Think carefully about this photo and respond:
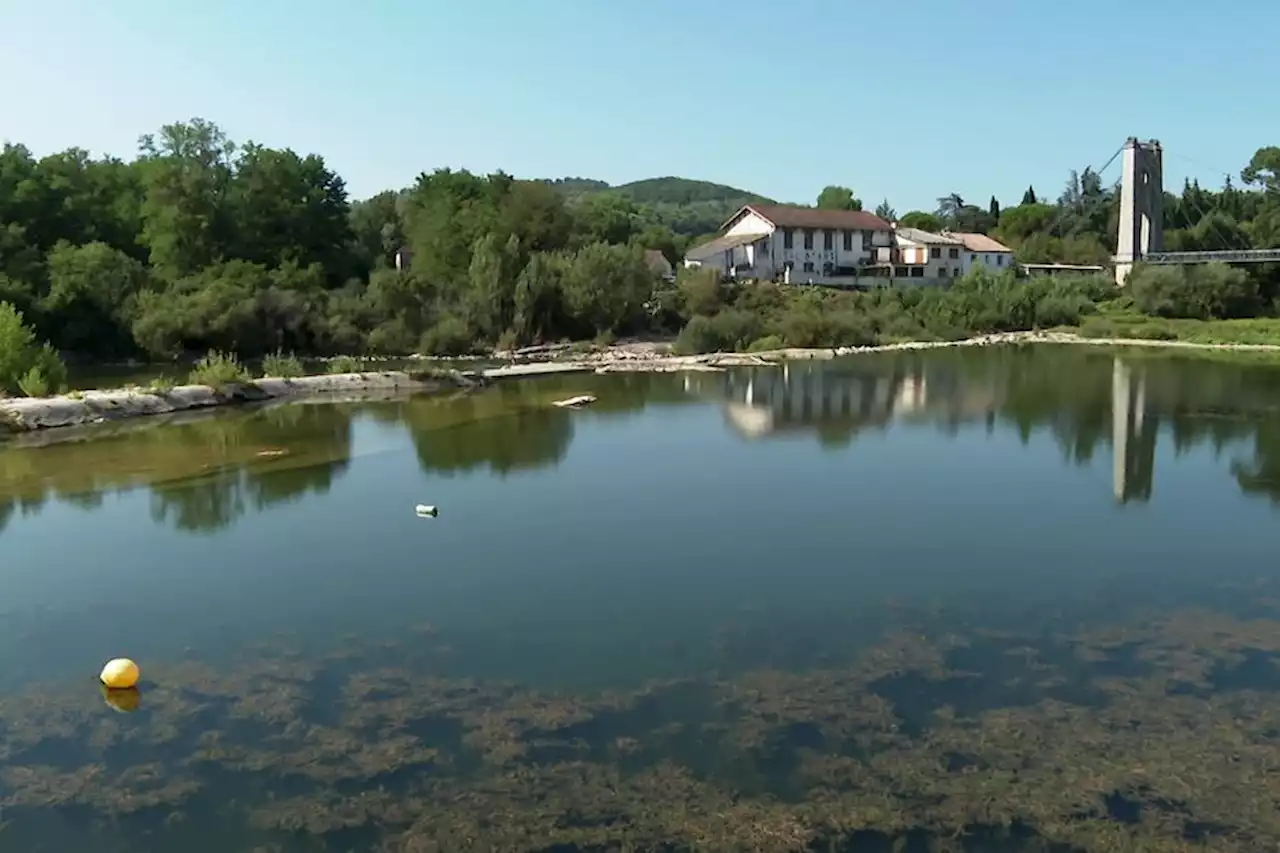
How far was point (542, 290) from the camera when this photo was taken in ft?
143

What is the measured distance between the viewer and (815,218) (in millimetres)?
60250

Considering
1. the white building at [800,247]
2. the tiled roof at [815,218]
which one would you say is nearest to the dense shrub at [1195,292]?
the white building at [800,247]

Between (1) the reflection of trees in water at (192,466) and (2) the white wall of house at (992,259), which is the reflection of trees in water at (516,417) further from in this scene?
(2) the white wall of house at (992,259)

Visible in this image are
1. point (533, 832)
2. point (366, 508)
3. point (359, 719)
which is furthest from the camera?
point (366, 508)

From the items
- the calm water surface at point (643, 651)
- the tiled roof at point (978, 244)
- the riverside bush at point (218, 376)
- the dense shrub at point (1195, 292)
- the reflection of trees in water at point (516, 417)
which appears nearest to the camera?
the calm water surface at point (643, 651)

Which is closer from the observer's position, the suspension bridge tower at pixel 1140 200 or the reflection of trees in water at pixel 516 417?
the reflection of trees in water at pixel 516 417

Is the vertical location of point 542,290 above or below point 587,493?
above

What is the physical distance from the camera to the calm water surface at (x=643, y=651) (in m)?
6.47

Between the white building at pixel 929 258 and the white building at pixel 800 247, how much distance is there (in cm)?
97

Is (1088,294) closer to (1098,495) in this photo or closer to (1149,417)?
(1149,417)

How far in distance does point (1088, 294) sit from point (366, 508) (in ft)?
159

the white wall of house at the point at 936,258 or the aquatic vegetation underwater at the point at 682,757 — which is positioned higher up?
the white wall of house at the point at 936,258

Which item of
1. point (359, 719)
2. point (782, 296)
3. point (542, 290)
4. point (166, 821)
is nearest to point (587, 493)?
point (359, 719)

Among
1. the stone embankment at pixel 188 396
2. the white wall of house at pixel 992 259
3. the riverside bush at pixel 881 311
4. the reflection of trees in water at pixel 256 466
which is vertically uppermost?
the white wall of house at pixel 992 259
